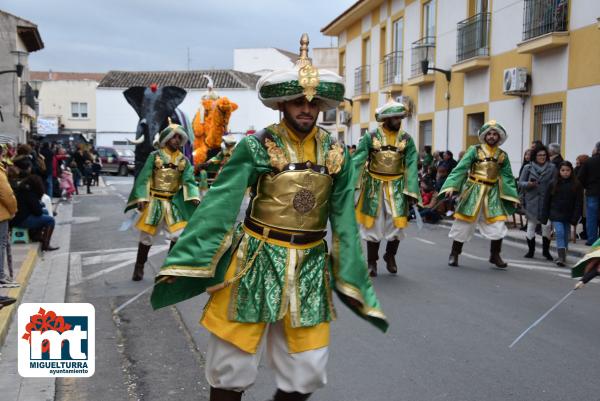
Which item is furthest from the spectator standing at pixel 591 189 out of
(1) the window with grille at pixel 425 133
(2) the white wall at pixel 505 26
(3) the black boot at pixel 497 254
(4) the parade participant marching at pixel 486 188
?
(1) the window with grille at pixel 425 133

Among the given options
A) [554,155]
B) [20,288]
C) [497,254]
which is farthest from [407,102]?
[20,288]

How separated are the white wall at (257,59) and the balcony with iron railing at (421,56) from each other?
44.6m

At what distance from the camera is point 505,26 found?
1814 centimetres

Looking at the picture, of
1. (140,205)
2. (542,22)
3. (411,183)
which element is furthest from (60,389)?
(542,22)

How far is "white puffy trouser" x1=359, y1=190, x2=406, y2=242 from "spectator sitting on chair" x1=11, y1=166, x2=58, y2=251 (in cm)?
481

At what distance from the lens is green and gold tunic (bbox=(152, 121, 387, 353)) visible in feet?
11.9

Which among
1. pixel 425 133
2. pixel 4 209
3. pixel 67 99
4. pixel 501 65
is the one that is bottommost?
pixel 4 209

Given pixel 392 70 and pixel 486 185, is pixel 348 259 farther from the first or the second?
pixel 392 70

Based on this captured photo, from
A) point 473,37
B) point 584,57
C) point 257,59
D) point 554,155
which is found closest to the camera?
point 554,155

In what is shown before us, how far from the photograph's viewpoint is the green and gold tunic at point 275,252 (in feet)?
11.9

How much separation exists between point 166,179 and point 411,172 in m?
2.94

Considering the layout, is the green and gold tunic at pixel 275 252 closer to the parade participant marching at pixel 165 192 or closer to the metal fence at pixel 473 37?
the parade participant marching at pixel 165 192

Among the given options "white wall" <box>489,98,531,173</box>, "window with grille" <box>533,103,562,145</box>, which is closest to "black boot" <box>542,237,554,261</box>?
"window with grille" <box>533,103,562,145</box>

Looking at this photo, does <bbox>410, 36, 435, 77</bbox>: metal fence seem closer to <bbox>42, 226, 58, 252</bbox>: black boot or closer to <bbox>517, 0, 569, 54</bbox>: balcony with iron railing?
<bbox>517, 0, 569, 54</bbox>: balcony with iron railing
